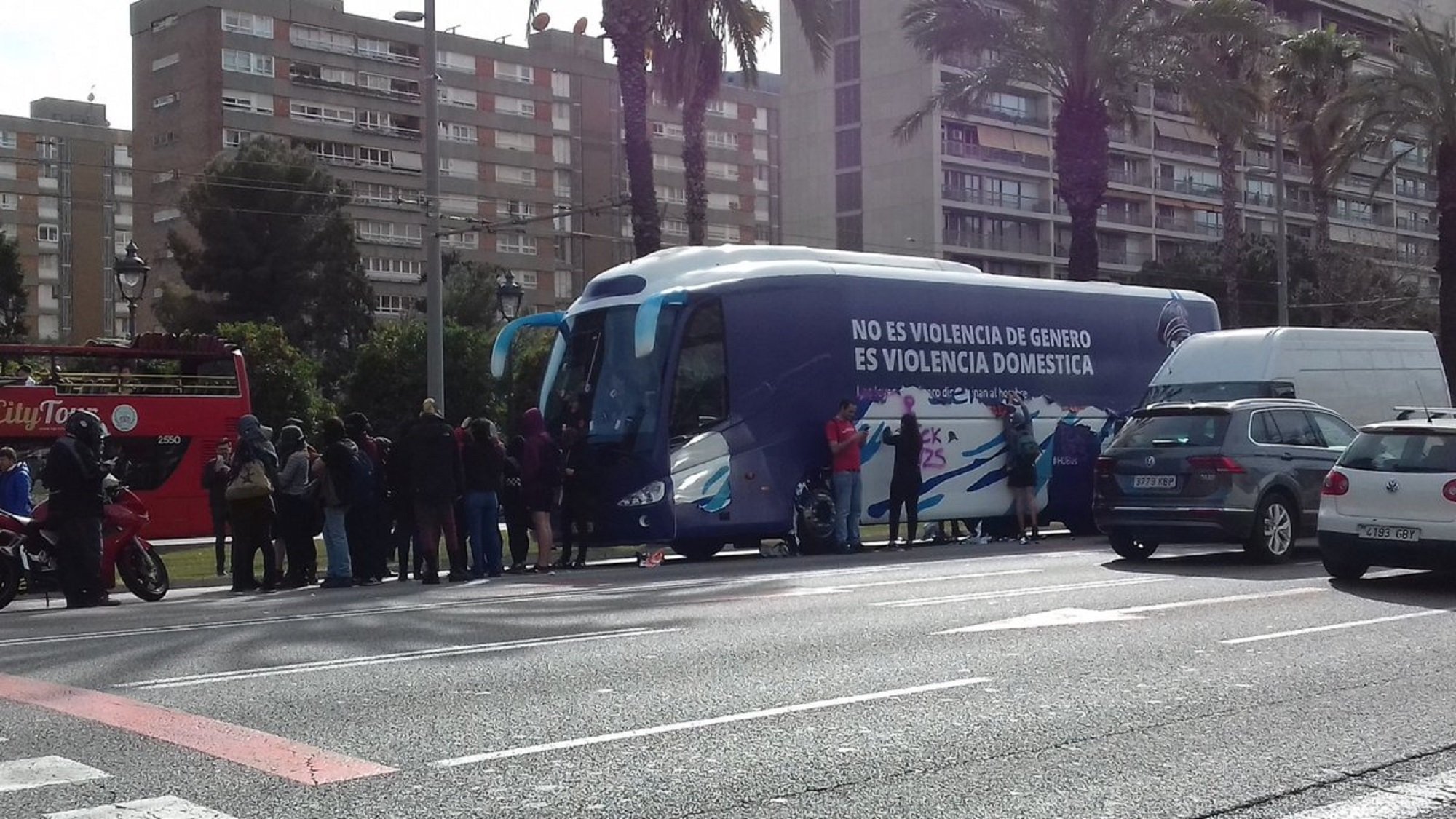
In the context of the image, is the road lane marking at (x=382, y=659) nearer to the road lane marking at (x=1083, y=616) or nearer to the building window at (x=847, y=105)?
the road lane marking at (x=1083, y=616)

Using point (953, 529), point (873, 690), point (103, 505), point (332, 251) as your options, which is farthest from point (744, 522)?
point (332, 251)

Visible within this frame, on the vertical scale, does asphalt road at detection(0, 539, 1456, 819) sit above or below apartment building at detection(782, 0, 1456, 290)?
below

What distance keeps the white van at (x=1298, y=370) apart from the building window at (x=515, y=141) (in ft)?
229

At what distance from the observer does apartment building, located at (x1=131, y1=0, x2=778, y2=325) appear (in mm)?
78562

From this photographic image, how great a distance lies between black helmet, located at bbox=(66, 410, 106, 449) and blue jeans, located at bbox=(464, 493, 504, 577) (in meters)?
3.97

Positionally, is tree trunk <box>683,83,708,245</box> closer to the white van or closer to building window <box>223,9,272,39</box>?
the white van

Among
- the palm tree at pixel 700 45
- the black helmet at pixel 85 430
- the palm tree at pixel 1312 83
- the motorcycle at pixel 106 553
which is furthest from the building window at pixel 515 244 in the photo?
the black helmet at pixel 85 430

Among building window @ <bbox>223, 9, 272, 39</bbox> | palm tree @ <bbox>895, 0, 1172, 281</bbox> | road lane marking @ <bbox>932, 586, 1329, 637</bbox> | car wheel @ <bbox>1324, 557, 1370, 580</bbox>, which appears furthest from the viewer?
building window @ <bbox>223, 9, 272, 39</bbox>

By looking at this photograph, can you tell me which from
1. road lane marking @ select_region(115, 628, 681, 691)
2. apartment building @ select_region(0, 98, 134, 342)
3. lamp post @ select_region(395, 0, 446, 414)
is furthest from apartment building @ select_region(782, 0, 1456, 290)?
road lane marking @ select_region(115, 628, 681, 691)

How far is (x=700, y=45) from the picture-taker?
30750 millimetres

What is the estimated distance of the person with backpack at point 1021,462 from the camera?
73.1ft

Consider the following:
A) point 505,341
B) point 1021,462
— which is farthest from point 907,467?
point 505,341

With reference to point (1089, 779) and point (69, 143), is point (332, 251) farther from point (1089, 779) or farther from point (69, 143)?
point (1089, 779)

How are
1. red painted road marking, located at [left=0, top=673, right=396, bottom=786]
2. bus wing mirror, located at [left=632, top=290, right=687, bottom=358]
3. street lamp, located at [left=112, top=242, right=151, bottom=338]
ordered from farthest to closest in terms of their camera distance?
street lamp, located at [left=112, top=242, right=151, bottom=338] → bus wing mirror, located at [left=632, top=290, right=687, bottom=358] → red painted road marking, located at [left=0, top=673, right=396, bottom=786]
